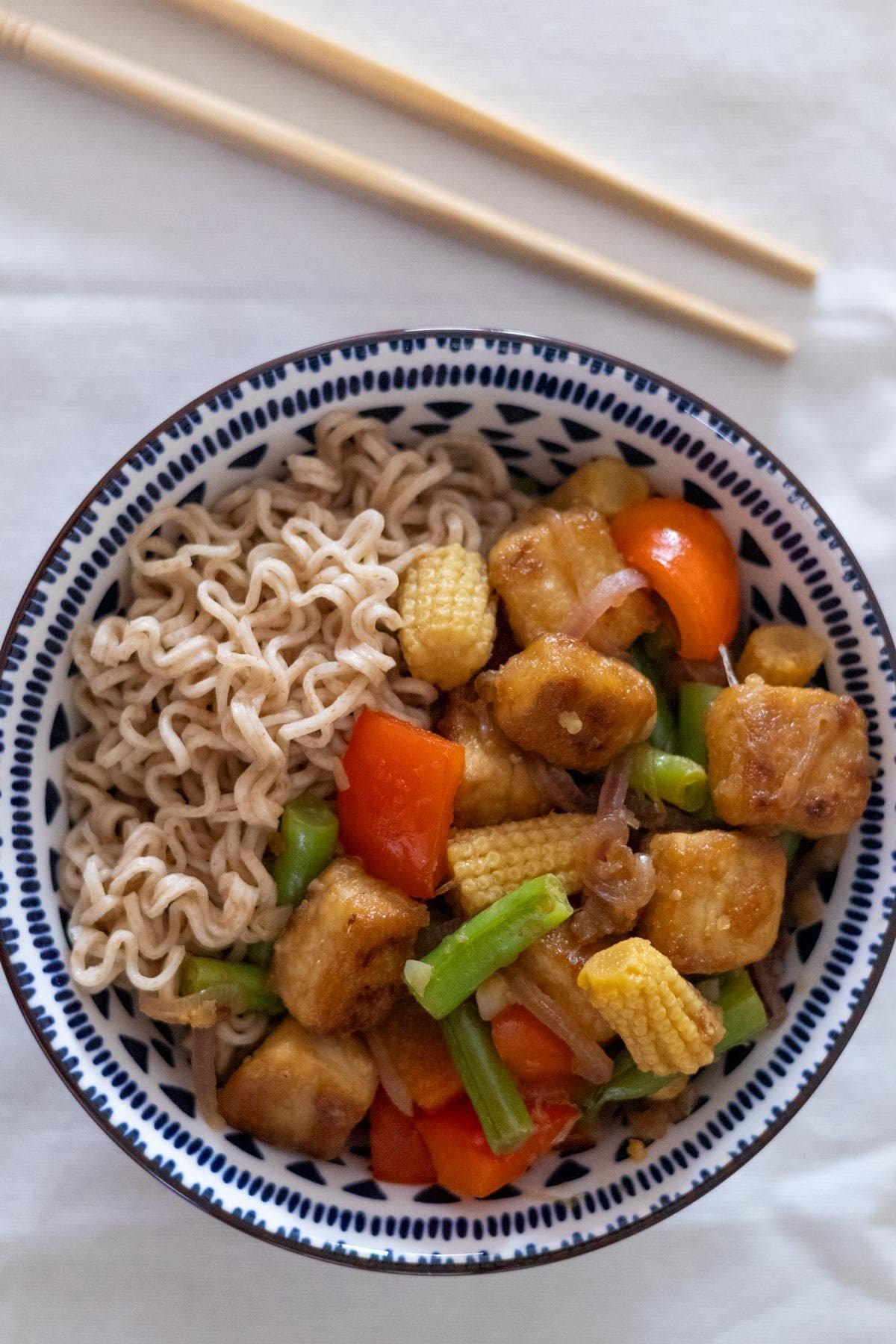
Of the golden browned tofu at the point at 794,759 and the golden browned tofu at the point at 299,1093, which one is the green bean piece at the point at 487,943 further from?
the golden browned tofu at the point at 794,759

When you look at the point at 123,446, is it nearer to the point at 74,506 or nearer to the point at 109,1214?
the point at 74,506

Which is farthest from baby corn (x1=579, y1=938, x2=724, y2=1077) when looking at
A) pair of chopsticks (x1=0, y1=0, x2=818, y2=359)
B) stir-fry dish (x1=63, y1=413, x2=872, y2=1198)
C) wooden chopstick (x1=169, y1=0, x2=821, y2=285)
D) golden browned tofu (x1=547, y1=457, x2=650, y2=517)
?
wooden chopstick (x1=169, y1=0, x2=821, y2=285)

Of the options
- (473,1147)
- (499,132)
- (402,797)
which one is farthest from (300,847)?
(499,132)

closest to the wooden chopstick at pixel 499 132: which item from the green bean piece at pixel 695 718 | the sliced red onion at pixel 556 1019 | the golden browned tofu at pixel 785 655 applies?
the golden browned tofu at pixel 785 655

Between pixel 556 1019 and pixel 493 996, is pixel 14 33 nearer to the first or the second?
pixel 493 996

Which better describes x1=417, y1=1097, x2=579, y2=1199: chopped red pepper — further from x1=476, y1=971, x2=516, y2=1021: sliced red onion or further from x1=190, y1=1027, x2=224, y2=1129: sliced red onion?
x1=190, y1=1027, x2=224, y2=1129: sliced red onion

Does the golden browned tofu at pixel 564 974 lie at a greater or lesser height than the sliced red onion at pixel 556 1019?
greater
